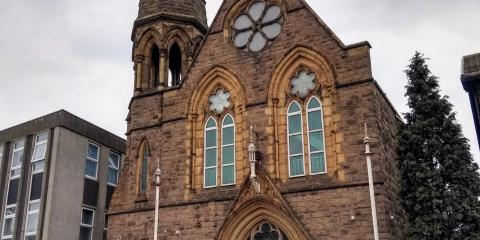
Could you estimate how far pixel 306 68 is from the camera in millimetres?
19875

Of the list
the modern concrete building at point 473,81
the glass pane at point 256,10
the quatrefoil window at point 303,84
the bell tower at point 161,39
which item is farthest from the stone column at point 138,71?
the modern concrete building at point 473,81

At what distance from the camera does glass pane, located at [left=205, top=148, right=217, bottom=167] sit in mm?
20328

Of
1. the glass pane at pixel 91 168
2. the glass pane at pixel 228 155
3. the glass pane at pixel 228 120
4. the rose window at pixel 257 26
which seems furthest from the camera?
the glass pane at pixel 91 168

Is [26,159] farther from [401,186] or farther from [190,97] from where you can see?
[401,186]

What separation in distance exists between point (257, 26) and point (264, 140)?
4491 millimetres

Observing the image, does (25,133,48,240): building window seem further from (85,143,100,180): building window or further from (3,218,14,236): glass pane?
(85,143,100,180): building window

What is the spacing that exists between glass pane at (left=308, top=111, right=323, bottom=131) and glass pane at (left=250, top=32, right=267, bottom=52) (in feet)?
10.8

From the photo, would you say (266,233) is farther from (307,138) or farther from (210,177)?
(307,138)

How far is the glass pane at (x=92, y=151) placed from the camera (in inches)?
1109

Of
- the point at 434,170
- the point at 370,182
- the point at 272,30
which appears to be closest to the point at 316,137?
the point at 370,182

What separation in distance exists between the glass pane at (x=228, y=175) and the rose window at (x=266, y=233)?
1.90 meters

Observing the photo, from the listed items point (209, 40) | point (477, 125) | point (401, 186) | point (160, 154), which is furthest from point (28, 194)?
point (477, 125)

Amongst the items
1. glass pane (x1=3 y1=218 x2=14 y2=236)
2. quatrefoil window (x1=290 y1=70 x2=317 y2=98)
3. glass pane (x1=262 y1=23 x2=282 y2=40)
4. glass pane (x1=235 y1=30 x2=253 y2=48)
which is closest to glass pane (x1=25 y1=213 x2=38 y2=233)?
glass pane (x1=3 y1=218 x2=14 y2=236)

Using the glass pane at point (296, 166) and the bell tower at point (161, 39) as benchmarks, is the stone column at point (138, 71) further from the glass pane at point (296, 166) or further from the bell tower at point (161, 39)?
the glass pane at point (296, 166)
